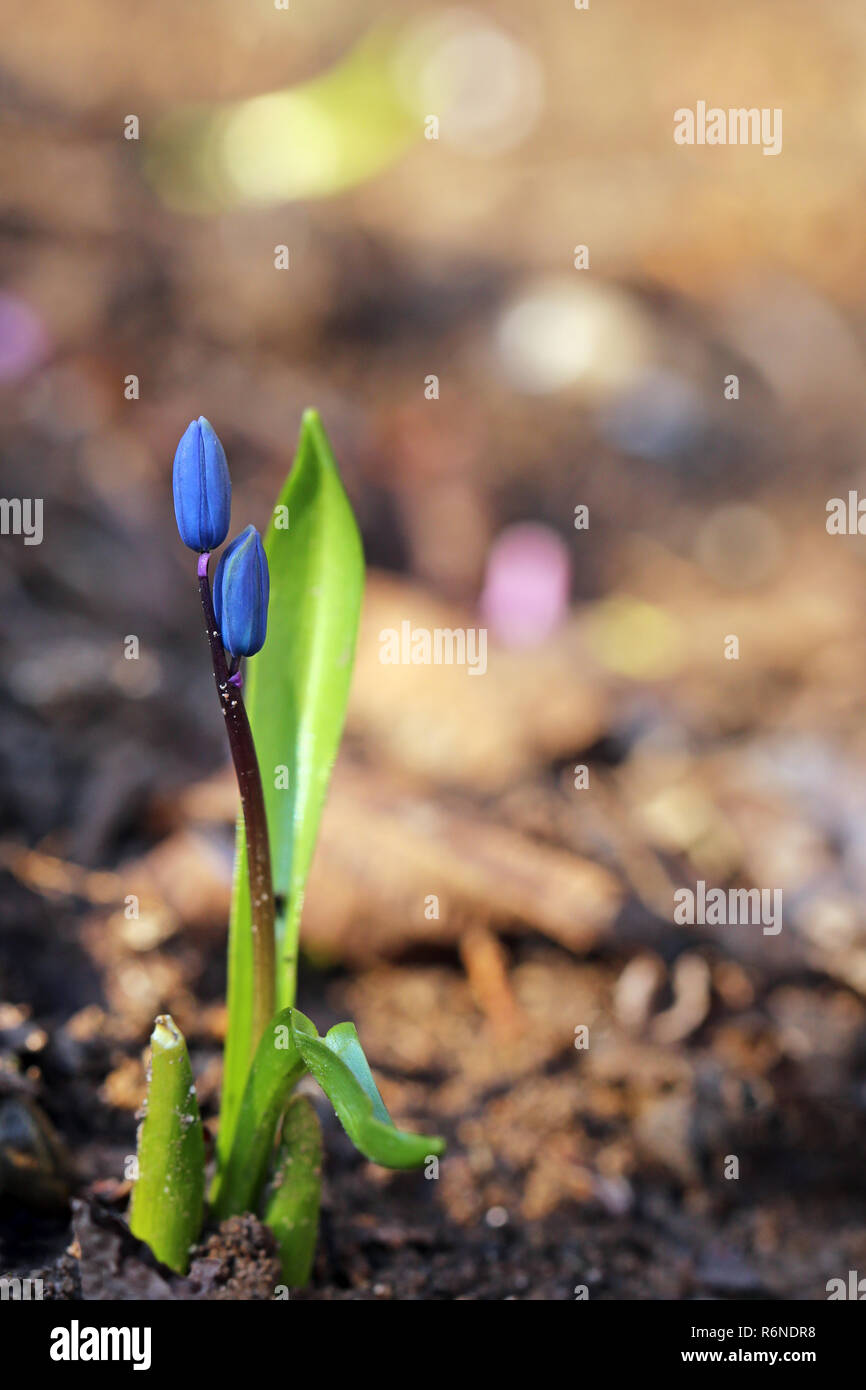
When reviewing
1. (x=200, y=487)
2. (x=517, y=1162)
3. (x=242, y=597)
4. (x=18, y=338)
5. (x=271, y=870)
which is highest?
(x=18, y=338)

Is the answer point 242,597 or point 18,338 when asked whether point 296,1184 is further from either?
point 18,338

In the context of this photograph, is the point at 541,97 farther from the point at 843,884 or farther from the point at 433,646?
the point at 843,884

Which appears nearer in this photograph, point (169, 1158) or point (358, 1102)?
point (358, 1102)

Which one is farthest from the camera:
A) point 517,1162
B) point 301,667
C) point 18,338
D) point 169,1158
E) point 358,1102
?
point 18,338

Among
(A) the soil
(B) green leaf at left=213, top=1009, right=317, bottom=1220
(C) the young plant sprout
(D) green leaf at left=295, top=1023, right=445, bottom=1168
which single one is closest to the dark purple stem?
(C) the young plant sprout

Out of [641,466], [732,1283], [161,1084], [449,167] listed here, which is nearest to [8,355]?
[641,466]

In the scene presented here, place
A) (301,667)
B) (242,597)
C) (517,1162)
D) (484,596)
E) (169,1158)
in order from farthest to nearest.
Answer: (484,596), (517,1162), (301,667), (169,1158), (242,597)

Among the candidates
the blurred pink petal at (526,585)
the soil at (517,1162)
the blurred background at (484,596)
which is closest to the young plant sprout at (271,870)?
the soil at (517,1162)

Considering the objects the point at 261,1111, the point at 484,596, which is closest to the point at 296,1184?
the point at 261,1111

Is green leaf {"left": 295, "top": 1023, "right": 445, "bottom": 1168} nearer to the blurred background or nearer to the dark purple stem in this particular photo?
the dark purple stem
